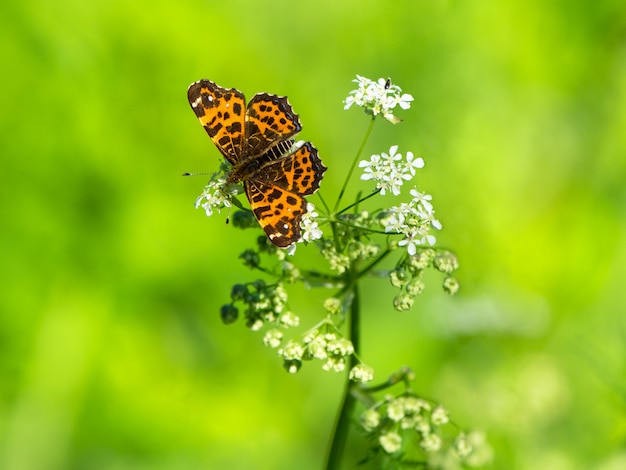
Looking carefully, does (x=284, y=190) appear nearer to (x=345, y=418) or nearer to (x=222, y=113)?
(x=222, y=113)

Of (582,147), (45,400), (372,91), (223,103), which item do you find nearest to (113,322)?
(45,400)

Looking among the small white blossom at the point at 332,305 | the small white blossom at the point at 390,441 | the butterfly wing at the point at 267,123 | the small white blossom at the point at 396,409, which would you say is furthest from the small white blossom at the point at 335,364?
the butterfly wing at the point at 267,123

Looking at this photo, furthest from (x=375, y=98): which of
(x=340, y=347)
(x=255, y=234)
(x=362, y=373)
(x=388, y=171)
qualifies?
(x=255, y=234)

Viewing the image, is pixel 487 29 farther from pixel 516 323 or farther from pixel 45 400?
pixel 45 400

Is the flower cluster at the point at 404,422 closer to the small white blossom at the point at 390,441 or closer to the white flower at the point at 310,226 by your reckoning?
the small white blossom at the point at 390,441

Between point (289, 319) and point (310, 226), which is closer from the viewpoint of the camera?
point (310, 226)

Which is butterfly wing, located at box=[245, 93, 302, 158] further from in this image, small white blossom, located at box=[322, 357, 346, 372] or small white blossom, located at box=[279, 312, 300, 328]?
small white blossom, located at box=[322, 357, 346, 372]
